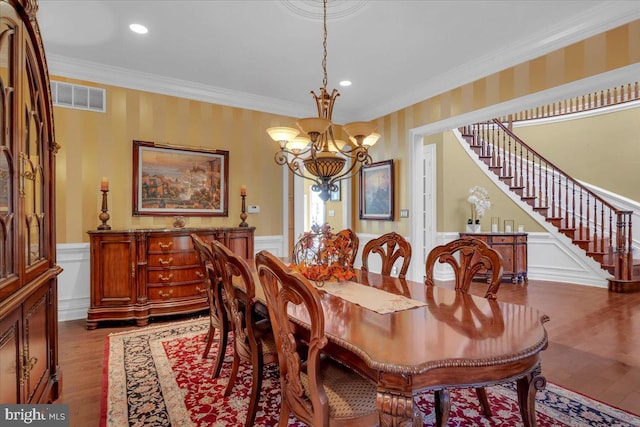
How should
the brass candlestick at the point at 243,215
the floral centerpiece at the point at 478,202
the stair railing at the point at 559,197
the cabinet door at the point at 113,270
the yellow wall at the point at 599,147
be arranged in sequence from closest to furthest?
1. the cabinet door at the point at 113,270
2. the brass candlestick at the point at 243,215
3. the stair railing at the point at 559,197
4. the yellow wall at the point at 599,147
5. the floral centerpiece at the point at 478,202

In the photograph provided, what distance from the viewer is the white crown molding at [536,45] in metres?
2.65

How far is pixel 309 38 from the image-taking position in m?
3.14

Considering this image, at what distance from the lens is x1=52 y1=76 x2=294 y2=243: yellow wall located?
12.1ft

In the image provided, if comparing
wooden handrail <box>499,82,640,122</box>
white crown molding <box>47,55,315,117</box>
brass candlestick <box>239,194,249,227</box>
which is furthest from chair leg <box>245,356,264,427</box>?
wooden handrail <box>499,82,640,122</box>

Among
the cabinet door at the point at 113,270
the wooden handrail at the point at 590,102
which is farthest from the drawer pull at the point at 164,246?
the wooden handrail at the point at 590,102

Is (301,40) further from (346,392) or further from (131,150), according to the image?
(346,392)

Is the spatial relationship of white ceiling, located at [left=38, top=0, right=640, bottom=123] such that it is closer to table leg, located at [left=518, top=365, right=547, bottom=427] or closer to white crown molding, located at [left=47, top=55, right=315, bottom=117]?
white crown molding, located at [left=47, top=55, right=315, bottom=117]

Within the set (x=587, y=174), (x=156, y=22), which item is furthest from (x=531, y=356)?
(x=587, y=174)

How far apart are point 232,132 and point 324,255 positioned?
3040 millimetres

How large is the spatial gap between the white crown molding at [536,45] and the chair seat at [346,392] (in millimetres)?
3166

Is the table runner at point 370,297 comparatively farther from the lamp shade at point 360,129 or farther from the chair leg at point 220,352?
the lamp shade at point 360,129

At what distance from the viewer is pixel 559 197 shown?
20.5 ft

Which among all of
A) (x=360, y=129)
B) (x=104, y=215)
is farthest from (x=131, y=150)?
(x=360, y=129)

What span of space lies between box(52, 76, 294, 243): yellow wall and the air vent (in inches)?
2.3
